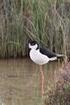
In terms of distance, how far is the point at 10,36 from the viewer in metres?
13.0

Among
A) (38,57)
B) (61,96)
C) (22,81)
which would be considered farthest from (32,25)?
(61,96)

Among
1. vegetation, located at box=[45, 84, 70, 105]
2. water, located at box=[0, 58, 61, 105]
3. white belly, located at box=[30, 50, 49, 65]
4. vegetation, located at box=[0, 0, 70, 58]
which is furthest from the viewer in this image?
vegetation, located at box=[0, 0, 70, 58]

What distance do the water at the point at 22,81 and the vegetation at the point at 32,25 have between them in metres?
0.48

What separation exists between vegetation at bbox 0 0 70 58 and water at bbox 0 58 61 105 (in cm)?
48

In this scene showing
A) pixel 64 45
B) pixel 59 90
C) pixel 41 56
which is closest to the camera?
pixel 59 90

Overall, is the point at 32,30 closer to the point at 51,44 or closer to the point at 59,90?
the point at 51,44

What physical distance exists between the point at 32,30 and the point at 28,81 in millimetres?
2491

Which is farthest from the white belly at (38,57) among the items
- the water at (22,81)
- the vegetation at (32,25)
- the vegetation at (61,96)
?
the vegetation at (61,96)

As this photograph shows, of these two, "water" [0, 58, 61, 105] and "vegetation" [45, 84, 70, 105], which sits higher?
"vegetation" [45, 84, 70, 105]

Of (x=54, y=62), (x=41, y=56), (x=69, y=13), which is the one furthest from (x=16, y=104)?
(x=69, y=13)

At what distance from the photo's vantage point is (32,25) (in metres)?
12.9

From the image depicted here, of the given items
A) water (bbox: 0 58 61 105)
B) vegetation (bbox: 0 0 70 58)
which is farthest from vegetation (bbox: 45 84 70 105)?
vegetation (bbox: 0 0 70 58)

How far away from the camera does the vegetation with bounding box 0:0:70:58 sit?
41.6 ft

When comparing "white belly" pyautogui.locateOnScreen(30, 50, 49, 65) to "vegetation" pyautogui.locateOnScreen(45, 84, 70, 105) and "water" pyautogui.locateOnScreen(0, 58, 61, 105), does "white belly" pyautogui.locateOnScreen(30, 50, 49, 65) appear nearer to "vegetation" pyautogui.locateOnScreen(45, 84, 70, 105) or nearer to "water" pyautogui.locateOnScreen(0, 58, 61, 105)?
"water" pyautogui.locateOnScreen(0, 58, 61, 105)
